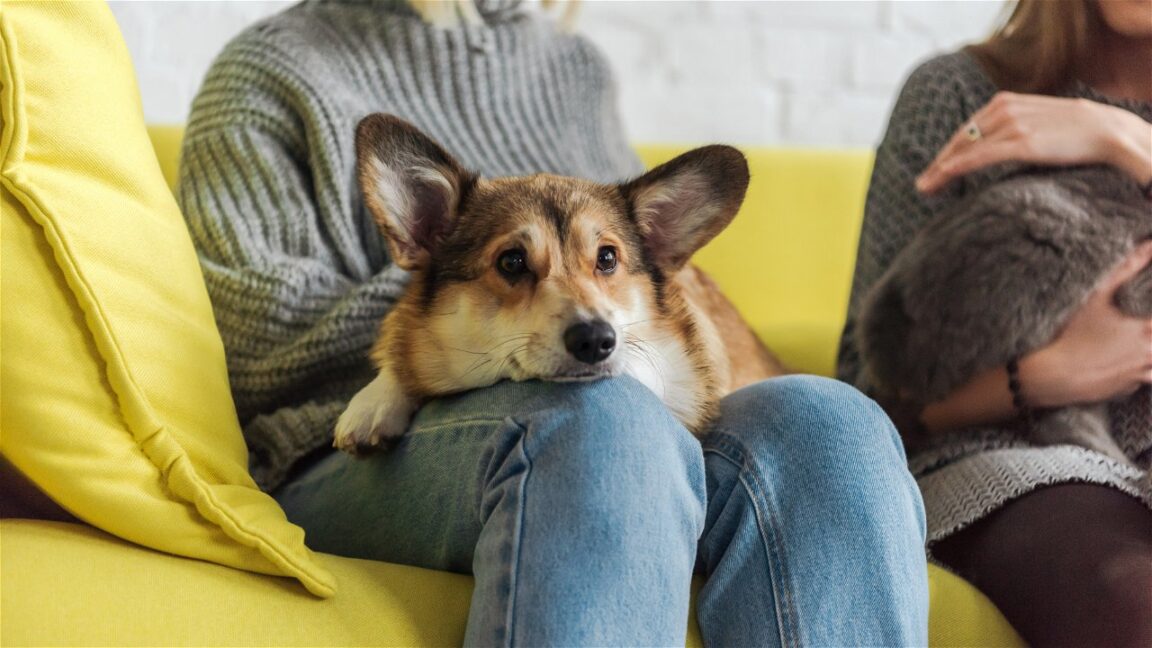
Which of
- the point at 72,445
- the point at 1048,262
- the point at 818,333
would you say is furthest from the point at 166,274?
the point at 818,333

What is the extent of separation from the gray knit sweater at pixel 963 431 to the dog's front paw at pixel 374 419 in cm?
72

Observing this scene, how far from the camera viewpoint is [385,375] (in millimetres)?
1183

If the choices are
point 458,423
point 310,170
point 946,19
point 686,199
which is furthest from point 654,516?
point 946,19

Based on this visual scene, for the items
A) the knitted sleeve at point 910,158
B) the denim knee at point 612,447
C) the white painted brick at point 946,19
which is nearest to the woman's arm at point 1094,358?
the knitted sleeve at point 910,158

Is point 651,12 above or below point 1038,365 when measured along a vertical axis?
above

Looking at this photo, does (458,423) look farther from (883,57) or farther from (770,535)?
(883,57)

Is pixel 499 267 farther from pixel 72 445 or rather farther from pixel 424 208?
pixel 72 445

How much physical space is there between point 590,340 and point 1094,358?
0.77 meters

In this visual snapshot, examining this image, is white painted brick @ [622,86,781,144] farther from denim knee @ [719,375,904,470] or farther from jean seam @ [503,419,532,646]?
jean seam @ [503,419,532,646]

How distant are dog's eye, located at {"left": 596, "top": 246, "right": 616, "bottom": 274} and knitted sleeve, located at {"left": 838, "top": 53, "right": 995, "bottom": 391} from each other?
0.54 m

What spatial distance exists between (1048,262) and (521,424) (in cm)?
79

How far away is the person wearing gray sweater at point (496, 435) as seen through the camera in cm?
87

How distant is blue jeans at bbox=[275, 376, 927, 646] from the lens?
84 centimetres

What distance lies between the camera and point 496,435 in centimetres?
97
